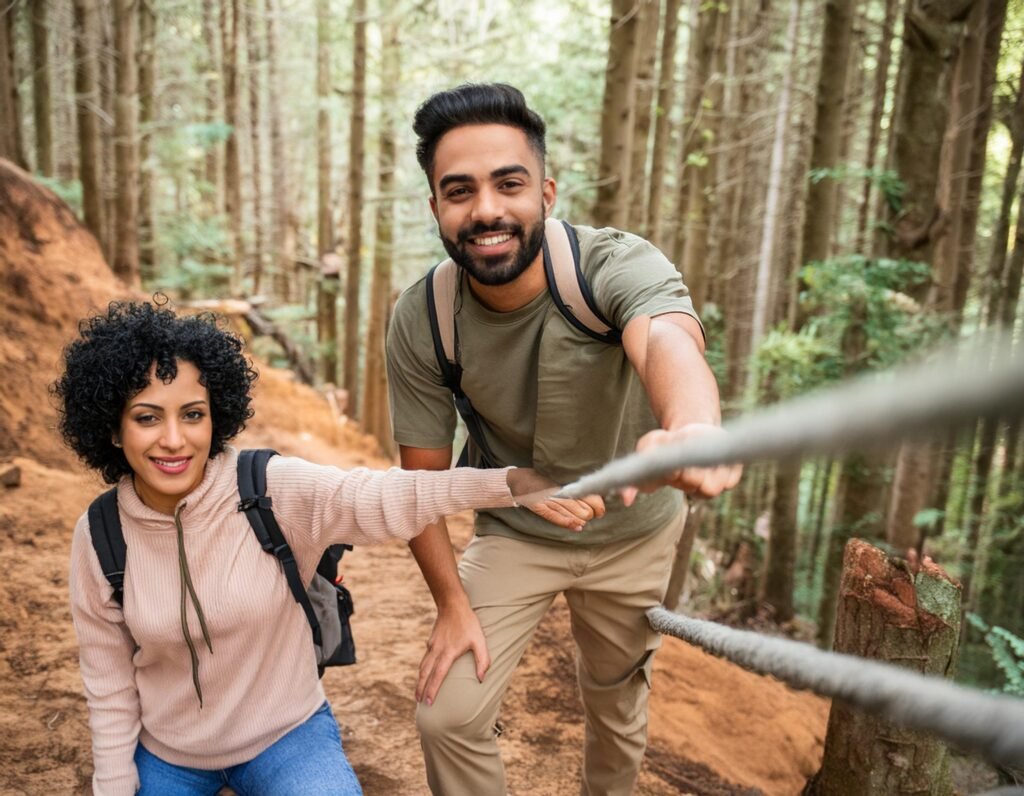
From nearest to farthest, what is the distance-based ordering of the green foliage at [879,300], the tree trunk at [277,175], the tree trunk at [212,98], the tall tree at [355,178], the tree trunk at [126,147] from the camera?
the green foliage at [879,300] → the tree trunk at [126,147] → the tall tree at [355,178] → the tree trunk at [277,175] → the tree trunk at [212,98]

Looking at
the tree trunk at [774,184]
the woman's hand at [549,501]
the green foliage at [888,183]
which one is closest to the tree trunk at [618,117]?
the green foliage at [888,183]

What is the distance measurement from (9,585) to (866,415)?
16.5 ft

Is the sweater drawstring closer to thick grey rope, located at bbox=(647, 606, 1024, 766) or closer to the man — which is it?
the man

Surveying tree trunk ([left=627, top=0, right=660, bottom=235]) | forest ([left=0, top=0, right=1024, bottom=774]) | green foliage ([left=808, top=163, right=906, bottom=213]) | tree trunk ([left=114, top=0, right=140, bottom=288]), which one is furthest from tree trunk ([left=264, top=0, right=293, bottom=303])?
green foliage ([left=808, top=163, right=906, bottom=213])

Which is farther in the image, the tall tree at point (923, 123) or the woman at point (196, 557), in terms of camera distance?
the tall tree at point (923, 123)

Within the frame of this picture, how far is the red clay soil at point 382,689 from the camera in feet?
11.1

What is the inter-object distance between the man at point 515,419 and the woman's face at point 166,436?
0.72 meters

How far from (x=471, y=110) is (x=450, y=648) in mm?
1814

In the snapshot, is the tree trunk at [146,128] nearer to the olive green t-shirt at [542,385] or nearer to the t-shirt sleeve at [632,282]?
the olive green t-shirt at [542,385]

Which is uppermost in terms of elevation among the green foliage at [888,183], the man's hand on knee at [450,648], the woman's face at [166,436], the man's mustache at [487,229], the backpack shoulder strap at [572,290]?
the green foliage at [888,183]

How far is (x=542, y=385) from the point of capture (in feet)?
8.47

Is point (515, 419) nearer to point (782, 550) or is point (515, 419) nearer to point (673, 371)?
point (673, 371)

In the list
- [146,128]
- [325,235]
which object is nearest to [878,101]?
[325,235]

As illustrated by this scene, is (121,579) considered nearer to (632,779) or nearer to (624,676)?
(624,676)
